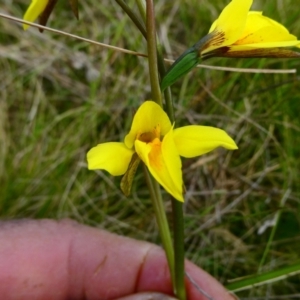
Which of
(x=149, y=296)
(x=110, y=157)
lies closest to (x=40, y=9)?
(x=110, y=157)

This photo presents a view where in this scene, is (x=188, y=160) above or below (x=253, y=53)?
below

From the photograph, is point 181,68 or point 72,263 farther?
point 72,263

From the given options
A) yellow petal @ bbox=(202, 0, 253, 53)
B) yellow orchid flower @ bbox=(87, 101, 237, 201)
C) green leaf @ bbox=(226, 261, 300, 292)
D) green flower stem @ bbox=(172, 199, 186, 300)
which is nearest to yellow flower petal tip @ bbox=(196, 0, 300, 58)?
yellow petal @ bbox=(202, 0, 253, 53)

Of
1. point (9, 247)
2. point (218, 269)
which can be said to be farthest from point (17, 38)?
point (218, 269)

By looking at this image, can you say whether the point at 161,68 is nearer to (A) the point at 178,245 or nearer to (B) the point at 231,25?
(B) the point at 231,25

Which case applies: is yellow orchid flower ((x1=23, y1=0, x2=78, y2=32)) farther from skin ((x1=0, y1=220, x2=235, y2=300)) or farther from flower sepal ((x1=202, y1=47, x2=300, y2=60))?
skin ((x1=0, y1=220, x2=235, y2=300))

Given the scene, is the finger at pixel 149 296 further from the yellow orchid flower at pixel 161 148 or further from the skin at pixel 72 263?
the yellow orchid flower at pixel 161 148
